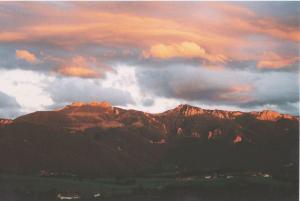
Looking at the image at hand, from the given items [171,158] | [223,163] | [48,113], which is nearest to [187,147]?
[171,158]

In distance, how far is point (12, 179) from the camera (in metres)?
91.7

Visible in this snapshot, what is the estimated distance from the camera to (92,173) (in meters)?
120

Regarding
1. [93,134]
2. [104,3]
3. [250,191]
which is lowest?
[250,191]

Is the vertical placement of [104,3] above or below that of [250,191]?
above

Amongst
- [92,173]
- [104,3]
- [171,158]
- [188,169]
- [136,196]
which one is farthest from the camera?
[171,158]

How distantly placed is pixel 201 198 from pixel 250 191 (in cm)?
1349

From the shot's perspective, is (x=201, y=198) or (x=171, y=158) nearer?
(x=201, y=198)

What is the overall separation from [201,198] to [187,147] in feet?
339

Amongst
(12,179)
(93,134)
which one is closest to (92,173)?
(12,179)

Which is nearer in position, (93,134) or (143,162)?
(143,162)

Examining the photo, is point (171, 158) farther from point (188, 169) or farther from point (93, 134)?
point (93, 134)

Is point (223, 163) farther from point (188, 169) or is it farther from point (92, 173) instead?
point (92, 173)

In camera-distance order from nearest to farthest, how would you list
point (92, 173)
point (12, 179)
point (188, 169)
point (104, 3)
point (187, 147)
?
point (104, 3) → point (12, 179) → point (92, 173) → point (188, 169) → point (187, 147)

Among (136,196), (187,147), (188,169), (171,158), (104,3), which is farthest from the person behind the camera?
(187,147)
